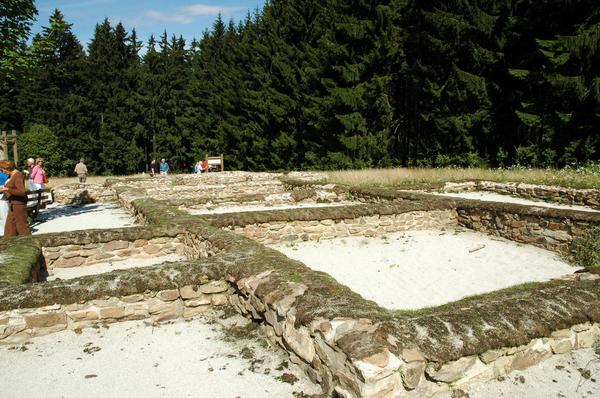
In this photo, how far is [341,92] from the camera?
27.1 m

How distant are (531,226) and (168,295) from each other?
7897mm

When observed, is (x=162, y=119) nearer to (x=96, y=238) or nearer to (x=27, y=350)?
(x=96, y=238)

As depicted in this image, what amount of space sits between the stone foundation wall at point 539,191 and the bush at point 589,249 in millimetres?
5060

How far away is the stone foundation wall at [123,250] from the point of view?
6.81 metres

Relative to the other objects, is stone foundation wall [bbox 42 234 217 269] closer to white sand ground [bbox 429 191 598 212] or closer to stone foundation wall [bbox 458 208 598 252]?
stone foundation wall [bbox 458 208 598 252]

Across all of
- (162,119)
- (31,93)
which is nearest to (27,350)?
(162,119)

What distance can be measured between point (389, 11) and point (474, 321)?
88.2ft

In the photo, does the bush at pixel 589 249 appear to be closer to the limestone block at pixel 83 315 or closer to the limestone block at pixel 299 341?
the limestone block at pixel 299 341

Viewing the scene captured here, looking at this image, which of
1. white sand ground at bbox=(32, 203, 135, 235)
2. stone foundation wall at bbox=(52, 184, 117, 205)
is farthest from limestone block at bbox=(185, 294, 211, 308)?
stone foundation wall at bbox=(52, 184, 117, 205)

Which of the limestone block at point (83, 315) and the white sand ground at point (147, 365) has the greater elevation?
the limestone block at point (83, 315)

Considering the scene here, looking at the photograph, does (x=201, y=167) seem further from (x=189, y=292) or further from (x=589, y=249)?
(x=189, y=292)

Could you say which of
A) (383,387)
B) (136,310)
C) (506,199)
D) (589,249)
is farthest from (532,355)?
(506,199)

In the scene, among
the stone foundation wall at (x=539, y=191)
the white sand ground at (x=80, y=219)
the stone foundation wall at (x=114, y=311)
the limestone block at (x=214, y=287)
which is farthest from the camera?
the stone foundation wall at (x=539, y=191)

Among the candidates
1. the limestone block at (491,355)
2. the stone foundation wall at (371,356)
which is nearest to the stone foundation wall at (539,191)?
the stone foundation wall at (371,356)
